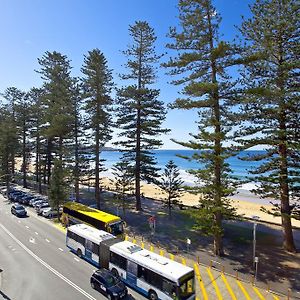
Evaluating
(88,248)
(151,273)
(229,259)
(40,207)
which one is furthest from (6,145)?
(229,259)

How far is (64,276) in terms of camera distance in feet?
64.5

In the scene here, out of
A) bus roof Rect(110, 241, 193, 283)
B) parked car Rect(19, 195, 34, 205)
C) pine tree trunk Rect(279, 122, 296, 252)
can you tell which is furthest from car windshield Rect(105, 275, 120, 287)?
parked car Rect(19, 195, 34, 205)

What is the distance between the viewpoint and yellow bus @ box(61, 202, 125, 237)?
2586 cm

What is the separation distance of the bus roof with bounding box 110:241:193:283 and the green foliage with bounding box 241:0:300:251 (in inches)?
435

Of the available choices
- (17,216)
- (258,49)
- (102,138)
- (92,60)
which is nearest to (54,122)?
(102,138)

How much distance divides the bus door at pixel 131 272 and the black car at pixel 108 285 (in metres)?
1.01

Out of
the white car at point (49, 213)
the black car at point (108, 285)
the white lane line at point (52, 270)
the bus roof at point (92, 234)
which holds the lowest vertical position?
the white lane line at point (52, 270)

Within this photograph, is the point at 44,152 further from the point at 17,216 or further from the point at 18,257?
the point at 18,257

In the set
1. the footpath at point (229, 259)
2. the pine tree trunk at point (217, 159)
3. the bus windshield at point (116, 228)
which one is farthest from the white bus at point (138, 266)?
the pine tree trunk at point (217, 159)

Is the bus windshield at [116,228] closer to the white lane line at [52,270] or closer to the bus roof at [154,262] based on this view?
the bus roof at [154,262]

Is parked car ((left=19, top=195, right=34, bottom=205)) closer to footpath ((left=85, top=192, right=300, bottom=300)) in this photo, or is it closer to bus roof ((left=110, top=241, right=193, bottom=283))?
footpath ((left=85, top=192, right=300, bottom=300))

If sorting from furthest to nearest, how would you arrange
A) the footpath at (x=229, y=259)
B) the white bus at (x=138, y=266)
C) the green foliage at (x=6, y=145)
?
the green foliage at (x=6, y=145) → the footpath at (x=229, y=259) → the white bus at (x=138, y=266)

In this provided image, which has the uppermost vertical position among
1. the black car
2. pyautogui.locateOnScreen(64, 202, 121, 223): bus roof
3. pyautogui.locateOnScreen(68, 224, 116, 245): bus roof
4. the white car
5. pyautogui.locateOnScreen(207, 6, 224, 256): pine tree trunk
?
pyautogui.locateOnScreen(207, 6, 224, 256): pine tree trunk

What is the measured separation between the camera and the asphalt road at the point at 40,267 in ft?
56.7
